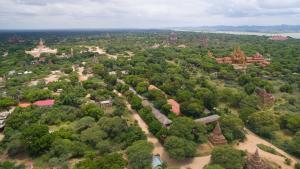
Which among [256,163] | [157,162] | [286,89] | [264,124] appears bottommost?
[157,162]

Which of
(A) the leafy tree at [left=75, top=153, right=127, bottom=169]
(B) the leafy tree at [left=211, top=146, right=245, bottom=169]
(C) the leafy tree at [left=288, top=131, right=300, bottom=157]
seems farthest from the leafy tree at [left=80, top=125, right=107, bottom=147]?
(C) the leafy tree at [left=288, top=131, right=300, bottom=157]

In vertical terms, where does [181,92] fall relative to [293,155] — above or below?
above

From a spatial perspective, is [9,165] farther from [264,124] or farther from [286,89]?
[286,89]

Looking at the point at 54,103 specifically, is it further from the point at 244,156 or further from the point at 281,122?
the point at 281,122

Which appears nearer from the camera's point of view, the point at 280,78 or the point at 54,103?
the point at 54,103

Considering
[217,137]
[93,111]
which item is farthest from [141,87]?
[217,137]

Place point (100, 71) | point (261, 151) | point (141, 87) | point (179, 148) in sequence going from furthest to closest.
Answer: point (100, 71) < point (141, 87) < point (261, 151) < point (179, 148)

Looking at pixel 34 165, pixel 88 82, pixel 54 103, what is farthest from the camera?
pixel 88 82

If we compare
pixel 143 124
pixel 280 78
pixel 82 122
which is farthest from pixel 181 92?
pixel 280 78
